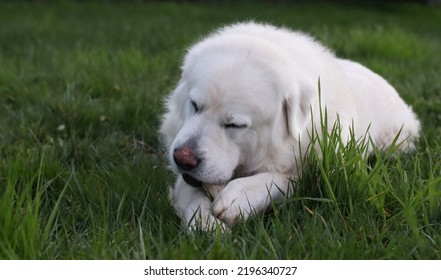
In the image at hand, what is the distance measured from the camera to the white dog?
110 inches

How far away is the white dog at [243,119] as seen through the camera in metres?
2.78

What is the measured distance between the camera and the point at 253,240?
8.07 feet

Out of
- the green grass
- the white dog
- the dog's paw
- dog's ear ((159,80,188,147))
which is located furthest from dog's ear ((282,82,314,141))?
dog's ear ((159,80,188,147))

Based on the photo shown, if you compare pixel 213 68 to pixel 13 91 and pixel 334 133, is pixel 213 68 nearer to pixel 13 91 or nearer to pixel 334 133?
pixel 334 133

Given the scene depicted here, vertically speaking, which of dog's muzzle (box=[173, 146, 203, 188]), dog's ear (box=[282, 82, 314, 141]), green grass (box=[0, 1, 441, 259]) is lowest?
green grass (box=[0, 1, 441, 259])

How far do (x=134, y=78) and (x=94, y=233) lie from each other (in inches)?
130

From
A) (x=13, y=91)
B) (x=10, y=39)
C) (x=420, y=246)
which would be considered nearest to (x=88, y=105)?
(x=13, y=91)

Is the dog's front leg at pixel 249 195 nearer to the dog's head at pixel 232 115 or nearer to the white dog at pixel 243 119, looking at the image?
the white dog at pixel 243 119

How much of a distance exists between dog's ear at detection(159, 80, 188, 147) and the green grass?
16 centimetres

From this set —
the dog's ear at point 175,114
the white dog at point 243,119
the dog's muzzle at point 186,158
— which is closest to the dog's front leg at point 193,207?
the white dog at point 243,119

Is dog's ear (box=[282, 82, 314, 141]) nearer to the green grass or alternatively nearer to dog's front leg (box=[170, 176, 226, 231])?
the green grass

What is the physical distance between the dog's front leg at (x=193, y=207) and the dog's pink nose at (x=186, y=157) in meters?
0.16

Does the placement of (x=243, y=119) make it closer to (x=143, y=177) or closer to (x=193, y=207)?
(x=193, y=207)

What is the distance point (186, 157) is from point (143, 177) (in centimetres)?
41
